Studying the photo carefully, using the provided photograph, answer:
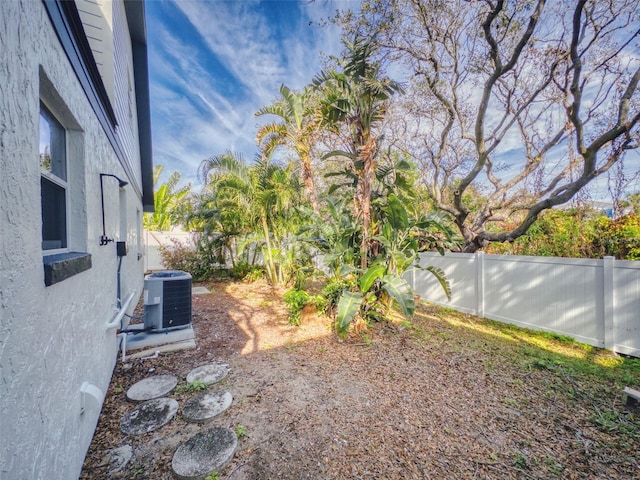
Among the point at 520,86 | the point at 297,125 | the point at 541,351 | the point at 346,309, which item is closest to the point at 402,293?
the point at 346,309

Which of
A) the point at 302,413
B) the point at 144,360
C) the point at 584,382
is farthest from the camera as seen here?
the point at 144,360

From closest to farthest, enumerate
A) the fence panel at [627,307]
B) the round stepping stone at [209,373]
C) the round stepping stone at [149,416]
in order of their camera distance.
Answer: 1. the round stepping stone at [149,416]
2. the round stepping stone at [209,373]
3. the fence panel at [627,307]

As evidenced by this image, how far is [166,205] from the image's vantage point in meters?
13.7

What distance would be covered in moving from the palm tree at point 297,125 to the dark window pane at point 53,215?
554 centimetres

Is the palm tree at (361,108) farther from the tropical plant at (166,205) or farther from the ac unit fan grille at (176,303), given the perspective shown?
the tropical plant at (166,205)

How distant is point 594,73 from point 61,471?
10855 millimetres

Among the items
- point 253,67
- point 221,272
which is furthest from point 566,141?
point 221,272

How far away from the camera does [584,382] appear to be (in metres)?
3.25

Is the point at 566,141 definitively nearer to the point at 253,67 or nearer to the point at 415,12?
the point at 415,12

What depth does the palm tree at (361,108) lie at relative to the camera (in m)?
4.25

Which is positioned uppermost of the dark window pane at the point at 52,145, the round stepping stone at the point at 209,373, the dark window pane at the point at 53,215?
the dark window pane at the point at 52,145

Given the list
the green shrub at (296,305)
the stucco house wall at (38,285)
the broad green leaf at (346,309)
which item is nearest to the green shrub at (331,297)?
the green shrub at (296,305)

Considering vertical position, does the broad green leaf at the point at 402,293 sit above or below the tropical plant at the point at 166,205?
below

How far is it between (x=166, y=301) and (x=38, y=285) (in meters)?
2.92
